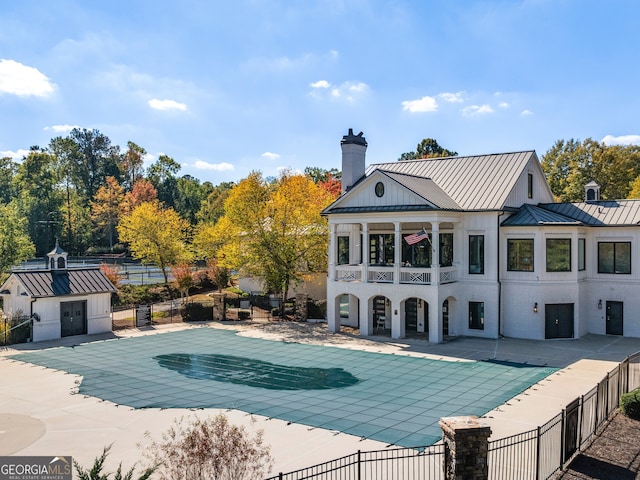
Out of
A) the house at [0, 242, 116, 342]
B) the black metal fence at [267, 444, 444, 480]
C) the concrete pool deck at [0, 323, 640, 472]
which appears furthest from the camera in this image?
the house at [0, 242, 116, 342]

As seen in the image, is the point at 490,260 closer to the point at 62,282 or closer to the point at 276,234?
the point at 276,234

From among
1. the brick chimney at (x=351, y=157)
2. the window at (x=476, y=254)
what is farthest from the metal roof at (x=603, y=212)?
the brick chimney at (x=351, y=157)

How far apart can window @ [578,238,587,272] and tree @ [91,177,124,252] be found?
6646 centimetres

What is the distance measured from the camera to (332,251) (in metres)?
32.8

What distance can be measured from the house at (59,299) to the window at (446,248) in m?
18.1

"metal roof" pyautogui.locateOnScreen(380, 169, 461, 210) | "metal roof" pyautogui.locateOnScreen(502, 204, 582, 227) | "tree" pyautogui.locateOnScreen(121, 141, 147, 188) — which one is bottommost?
"metal roof" pyautogui.locateOnScreen(502, 204, 582, 227)

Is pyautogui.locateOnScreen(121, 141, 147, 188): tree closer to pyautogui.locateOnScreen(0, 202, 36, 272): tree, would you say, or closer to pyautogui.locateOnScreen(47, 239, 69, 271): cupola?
pyautogui.locateOnScreen(0, 202, 36, 272): tree

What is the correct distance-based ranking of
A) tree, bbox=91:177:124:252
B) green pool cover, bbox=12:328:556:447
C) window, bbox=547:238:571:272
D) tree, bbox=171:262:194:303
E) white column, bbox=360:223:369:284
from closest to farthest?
1. green pool cover, bbox=12:328:556:447
2. window, bbox=547:238:571:272
3. white column, bbox=360:223:369:284
4. tree, bbox=171:262:194:303
5. tree, bbox=91:177:124:252

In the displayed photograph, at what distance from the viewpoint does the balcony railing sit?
2956 centimetres

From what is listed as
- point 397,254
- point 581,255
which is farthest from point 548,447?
point 581,255

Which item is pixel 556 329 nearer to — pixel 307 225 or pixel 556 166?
pixel 307 225

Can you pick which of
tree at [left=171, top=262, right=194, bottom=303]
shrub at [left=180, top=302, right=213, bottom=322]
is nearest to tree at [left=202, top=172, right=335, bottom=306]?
shrub at [left=180, top=302, right=213, bottom=322]

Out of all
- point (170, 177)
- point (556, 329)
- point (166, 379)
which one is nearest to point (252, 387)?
point (166, 379)

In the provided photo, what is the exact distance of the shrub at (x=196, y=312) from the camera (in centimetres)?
3678
